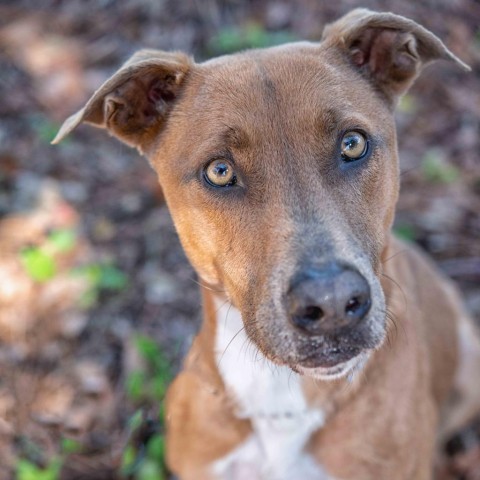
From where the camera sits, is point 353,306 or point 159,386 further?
point 159,386

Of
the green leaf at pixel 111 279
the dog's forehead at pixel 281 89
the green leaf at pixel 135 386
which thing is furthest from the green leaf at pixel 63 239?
the dog's forehead at pixel 281 89

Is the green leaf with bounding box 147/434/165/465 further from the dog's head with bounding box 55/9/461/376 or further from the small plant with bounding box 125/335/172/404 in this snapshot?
the dog's head with bounding box 55/9/461/376

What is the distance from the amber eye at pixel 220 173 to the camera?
10.3 ft

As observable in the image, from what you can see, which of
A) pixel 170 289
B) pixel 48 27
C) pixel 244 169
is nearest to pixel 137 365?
pixel 170 289

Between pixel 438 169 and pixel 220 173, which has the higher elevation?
pixel 220 173

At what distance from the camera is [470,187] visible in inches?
247

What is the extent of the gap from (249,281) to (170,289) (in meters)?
2.64

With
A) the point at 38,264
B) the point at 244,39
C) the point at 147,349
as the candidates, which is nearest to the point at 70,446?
the point at 147,349

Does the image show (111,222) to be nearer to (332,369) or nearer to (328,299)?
(332,369)

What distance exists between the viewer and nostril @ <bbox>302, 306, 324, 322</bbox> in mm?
2693

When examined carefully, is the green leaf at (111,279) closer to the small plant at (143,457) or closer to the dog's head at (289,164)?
the small plant at (143,457)

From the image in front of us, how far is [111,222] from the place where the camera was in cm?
604

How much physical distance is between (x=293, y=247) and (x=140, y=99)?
1273 millimetres

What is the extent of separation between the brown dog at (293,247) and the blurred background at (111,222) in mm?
878
